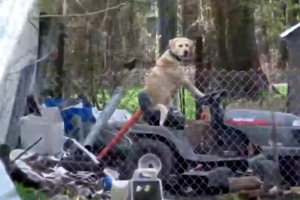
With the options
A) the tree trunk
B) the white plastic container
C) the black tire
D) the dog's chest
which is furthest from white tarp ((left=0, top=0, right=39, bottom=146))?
the tree trunk

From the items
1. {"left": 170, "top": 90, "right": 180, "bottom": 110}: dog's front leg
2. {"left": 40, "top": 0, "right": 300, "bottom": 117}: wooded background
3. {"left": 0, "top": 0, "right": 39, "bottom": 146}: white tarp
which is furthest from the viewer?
{"left": 40, "top": 0, "right": 300, "bottom": 117}: wooded background

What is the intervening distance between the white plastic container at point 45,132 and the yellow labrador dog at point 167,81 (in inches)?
36.5

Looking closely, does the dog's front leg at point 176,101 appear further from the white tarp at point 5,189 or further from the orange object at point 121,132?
the white tarp at point 5,189

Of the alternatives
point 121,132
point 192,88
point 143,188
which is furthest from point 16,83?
point 143,188

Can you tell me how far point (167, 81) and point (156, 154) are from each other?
1.09 meters

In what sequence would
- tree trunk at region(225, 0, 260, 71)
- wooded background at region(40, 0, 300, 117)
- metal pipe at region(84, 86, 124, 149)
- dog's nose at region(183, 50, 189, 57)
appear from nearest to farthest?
1. metal pipe at region(84, 86, 124, 149)
2. dog's nose at region(183, 50, 189, 57)
3. wooded background at region(40, 0, 300, 117)
4. tree trunk at region(225, 0, 260, 71)

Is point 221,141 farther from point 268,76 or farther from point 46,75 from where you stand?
point 46,75

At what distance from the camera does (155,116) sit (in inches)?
235

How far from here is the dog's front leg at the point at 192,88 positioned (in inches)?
243

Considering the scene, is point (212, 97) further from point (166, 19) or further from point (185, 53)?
point (166, 19)

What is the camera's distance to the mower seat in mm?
5901

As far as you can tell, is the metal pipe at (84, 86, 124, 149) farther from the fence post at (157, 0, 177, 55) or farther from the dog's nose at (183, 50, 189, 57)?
the fence post at (157, 0, 177, 55)

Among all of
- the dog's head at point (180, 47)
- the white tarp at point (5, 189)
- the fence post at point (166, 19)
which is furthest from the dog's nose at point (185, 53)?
the white tarp at point (5, 189)

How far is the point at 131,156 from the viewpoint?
5723 mm
